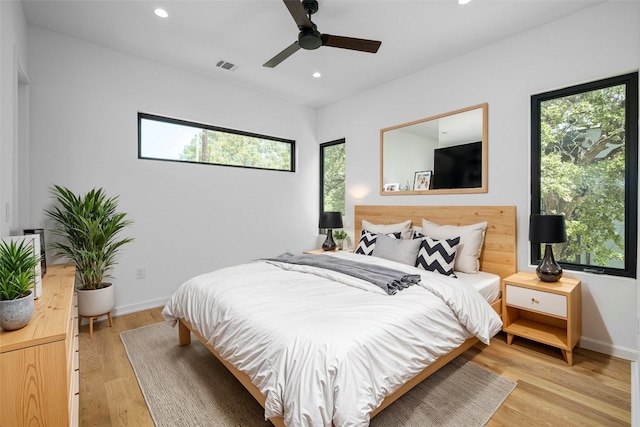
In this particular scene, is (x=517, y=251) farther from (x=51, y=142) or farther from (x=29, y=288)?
(x=51, y=142)

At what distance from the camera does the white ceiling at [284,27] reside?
8.18 ft

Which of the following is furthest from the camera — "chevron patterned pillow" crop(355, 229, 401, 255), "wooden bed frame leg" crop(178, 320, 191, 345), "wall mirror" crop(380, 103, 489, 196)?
"chevron patterned pillow" crop(355, 229, 401, 255)

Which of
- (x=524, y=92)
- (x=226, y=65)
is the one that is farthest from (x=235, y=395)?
(x=524, y=92)

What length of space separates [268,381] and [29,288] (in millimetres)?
1159

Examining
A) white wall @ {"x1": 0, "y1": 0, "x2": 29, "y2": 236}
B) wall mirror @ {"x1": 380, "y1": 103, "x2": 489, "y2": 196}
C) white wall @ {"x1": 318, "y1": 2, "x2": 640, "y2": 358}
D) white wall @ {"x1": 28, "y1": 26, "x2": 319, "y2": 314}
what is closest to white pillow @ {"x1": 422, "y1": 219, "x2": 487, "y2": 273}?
white wall @ {"x1": 318, "y1": 2, "x2": 640, "y2": 358}

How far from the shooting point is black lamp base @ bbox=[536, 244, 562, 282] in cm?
246

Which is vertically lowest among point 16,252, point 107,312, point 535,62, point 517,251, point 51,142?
point 107,312

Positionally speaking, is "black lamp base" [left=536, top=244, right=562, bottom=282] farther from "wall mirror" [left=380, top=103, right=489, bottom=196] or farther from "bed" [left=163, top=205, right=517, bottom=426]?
"wall mirror" [left=380, top=103, right=489, bottom=196]

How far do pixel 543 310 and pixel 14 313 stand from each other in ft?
10.7

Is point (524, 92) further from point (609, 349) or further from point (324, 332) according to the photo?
point (324, 332)

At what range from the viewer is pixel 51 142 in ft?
9.64

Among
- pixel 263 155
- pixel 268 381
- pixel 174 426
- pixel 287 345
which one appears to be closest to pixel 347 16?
pixel 263 155

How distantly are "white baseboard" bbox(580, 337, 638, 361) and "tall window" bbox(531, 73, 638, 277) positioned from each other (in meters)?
0.58

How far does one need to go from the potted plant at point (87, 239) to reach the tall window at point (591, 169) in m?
4.07
